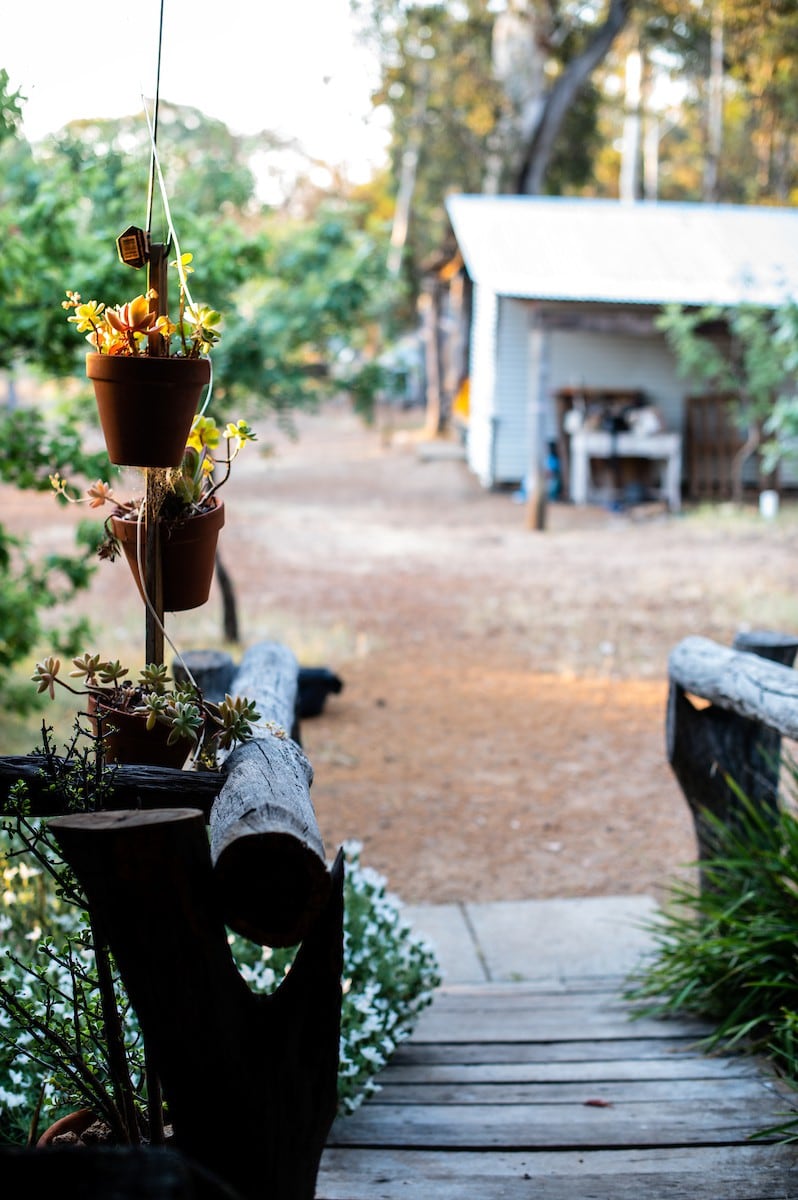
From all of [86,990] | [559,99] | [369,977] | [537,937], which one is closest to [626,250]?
[559,99]

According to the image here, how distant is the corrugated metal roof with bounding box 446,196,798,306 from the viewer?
15773 mm

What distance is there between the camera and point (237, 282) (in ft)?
23.6

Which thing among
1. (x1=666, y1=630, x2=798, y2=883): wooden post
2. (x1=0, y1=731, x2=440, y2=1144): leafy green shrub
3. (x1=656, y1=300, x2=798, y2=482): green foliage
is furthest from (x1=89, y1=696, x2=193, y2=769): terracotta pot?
(x1=656, y1=300, x2=798, y2=482): green foliage

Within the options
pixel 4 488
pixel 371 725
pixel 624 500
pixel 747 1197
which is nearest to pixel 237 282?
pixel 371 725

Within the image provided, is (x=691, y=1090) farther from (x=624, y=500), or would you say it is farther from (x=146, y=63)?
(x=624, y=500)

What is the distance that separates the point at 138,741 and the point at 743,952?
6.39 ft

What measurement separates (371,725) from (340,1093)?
5.10 meters

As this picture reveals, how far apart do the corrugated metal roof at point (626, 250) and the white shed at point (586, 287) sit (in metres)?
0.03

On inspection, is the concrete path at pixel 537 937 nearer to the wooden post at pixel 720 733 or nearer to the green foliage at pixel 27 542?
the wooden post at pixel 720 733

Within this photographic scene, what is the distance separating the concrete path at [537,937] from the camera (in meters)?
4.39

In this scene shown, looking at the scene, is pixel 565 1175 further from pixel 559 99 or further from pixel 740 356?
pixel 559 99

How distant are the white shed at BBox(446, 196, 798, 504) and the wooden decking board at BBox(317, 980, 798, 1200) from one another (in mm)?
12697

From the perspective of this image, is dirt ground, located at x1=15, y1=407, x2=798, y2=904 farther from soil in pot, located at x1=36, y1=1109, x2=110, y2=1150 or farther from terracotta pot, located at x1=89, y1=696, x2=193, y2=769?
soil in pot, located at x1=36, y1=1109, x2=110, y2=1150

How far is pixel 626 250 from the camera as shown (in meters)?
17.4
